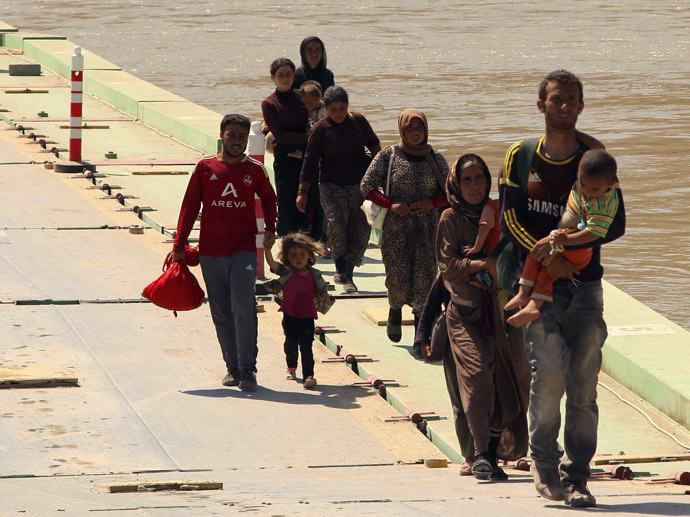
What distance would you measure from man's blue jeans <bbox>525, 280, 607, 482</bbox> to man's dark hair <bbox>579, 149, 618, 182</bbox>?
1.75ft

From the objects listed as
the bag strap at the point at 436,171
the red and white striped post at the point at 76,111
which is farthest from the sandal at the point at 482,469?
the red and white striped post at the point at 76,111

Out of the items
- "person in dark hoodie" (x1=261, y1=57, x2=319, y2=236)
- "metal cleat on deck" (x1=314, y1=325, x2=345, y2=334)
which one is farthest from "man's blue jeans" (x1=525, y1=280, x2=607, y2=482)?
"person in dark hoodie" (x1=261, y1=57, x2=319, y2=236)

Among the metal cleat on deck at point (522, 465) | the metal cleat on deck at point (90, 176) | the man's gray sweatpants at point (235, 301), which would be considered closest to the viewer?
the metal cleat on deck at point (522, 465)

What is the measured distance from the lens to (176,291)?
9.18 metres

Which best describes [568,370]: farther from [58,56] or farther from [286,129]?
[58,56]

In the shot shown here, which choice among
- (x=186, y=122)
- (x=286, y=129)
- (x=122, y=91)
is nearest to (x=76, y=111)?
(x=186, y=122)

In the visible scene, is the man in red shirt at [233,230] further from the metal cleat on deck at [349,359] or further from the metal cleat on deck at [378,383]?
the metal cleat on deck at [349,359]

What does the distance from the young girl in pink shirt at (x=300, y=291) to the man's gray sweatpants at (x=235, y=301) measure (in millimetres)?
165

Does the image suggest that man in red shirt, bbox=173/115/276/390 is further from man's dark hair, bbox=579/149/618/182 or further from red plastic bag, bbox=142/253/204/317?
man's dark hair, bbox=579/149/618/182

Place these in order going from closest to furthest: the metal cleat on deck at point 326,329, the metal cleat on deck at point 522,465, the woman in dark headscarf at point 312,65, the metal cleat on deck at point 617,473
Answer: the metal cleat on deck at point 617,473 < the metal cleat on deck at point 522,465 < the metal cleat on deck at point 326,329 < the woman in dark headscarf at point 312,65

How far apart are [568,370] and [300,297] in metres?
2.85

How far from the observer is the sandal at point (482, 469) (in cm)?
723

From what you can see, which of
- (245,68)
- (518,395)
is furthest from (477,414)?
(245,68)

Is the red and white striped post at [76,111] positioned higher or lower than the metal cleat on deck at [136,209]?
higher
